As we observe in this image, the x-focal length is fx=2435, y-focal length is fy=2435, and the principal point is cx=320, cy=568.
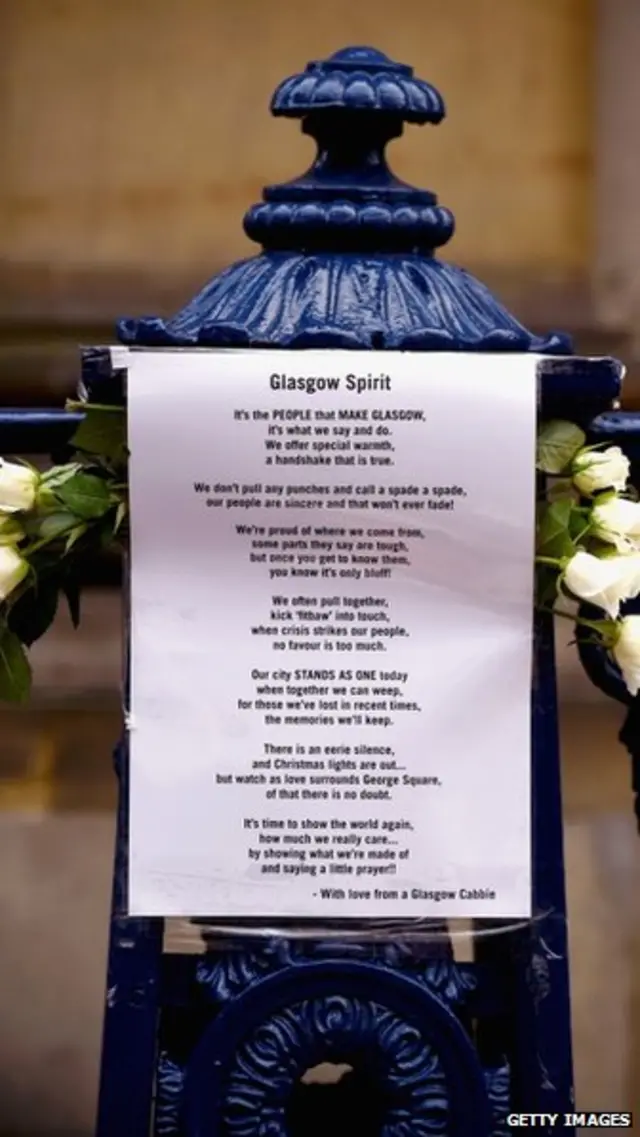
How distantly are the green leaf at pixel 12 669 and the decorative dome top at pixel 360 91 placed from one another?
496 mm

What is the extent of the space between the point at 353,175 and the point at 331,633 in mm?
403

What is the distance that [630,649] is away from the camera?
1.91m

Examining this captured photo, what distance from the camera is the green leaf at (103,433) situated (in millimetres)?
1941

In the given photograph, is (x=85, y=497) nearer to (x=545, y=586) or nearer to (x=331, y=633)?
(x=331, y=633)

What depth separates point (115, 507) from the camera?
1950 millimetres

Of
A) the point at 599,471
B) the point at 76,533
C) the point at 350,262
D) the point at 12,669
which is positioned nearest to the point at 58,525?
the point at 76,533

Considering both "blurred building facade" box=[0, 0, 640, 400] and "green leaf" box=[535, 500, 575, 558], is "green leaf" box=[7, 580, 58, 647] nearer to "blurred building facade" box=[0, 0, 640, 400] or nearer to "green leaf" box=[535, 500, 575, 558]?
"green leaf" box=[535, 500, 575, 558]

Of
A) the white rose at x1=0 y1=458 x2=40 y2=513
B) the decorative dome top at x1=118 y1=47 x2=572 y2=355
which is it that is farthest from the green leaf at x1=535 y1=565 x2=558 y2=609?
the white rose at x1=0 y1=458 x2=40 y2=513

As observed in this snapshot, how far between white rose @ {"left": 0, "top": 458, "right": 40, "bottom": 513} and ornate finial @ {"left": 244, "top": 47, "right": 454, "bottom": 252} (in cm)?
30

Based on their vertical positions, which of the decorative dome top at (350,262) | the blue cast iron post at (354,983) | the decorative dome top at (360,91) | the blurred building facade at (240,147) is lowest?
the blue cast iron post at (354,983)

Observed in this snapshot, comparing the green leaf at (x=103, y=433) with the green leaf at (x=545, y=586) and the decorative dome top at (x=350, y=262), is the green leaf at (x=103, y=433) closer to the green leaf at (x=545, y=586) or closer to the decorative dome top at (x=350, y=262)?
the decorative dome top at (x=350, y=262)

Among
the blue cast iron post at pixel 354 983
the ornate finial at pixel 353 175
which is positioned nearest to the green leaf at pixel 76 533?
the blue cast iron post at pixel 354 983

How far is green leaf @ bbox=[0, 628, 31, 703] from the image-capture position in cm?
199

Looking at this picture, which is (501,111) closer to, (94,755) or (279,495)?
(94,755)
